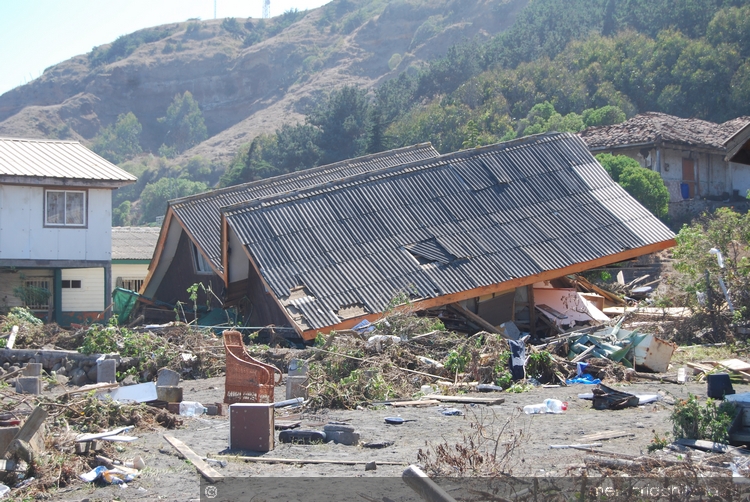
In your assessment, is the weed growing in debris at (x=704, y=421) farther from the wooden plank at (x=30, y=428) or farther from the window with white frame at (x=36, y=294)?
the window with white frame at (x=36, y=294)

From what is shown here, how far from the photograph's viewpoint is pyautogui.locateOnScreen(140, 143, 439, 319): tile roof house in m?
22.2

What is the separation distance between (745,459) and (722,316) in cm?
994

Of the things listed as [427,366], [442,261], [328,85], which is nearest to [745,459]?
[427,366]

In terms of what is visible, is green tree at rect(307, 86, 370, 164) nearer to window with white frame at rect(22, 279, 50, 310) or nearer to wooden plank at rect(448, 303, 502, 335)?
window with white frame at rect(22, 279, 50, 310)

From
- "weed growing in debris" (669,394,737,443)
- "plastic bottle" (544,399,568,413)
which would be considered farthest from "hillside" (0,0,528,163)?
"weed growing in debris" (669,394,737,443)

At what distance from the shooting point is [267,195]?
81.1 feet

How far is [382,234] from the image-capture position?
1900cm

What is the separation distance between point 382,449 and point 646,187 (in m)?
22.2

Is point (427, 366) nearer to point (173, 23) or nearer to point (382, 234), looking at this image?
point (382, 234)

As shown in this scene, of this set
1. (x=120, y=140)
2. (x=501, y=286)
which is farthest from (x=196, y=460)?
(x=120, y=140)

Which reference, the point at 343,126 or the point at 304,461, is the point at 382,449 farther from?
the point at 343,126

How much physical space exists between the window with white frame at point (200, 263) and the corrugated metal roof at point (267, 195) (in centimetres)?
81

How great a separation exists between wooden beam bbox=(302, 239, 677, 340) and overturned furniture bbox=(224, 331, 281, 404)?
16.3ft

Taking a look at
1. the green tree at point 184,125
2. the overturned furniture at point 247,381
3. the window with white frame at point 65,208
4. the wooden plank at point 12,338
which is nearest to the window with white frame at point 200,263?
the window with white frame at point 65,208
